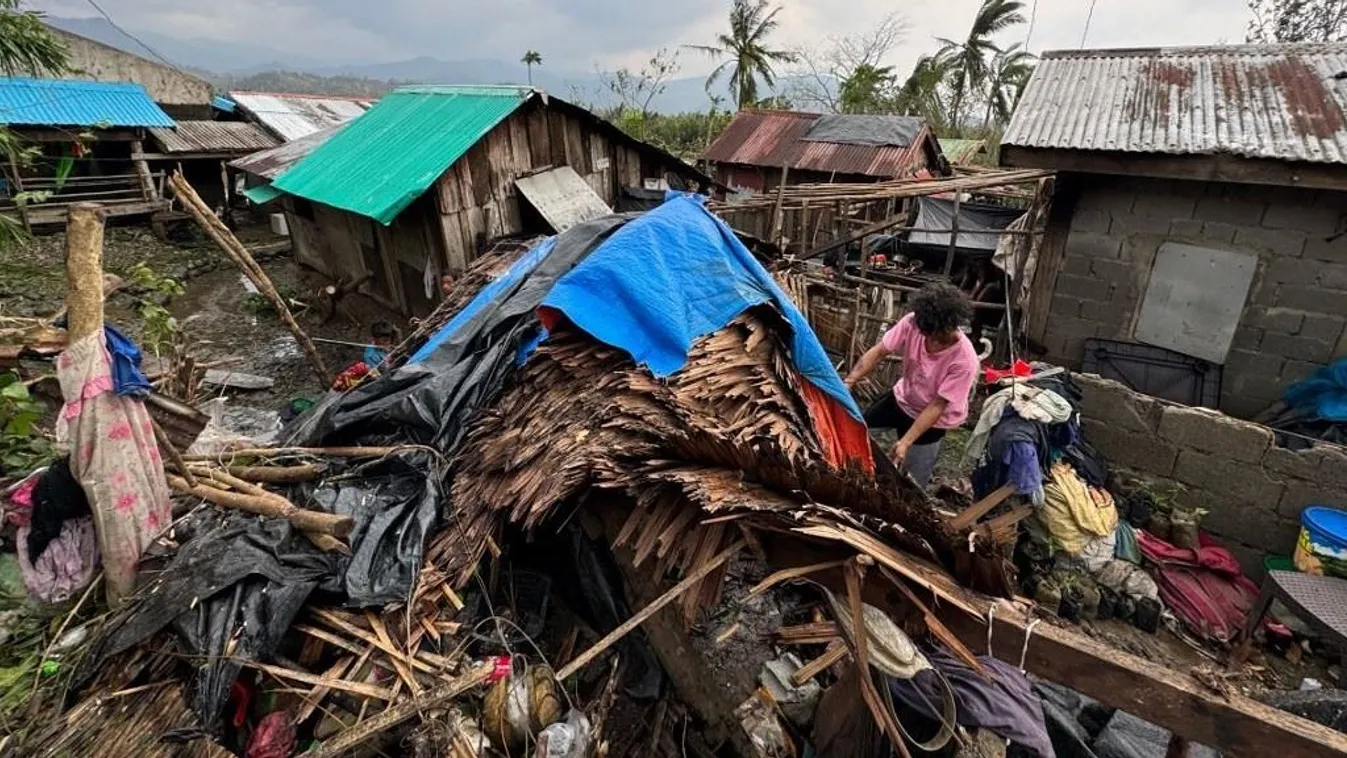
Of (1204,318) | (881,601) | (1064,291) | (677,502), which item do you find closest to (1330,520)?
(1204,318)

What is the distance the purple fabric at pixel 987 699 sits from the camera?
2492 millimetres

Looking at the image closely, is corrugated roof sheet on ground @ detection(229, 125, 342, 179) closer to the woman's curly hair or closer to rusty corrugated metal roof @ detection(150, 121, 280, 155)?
rusty corrugated metal roof @ detection(150, 121, 280, 155)

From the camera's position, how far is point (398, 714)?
2877 mm

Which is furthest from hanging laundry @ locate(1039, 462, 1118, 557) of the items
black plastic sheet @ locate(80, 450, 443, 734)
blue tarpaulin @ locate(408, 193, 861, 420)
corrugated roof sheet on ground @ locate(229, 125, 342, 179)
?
corrugated roof sheet on ground @ locate(229, 125, 342, 179)

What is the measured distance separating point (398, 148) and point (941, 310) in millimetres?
10149

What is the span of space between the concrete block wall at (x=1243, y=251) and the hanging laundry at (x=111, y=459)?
337 inches

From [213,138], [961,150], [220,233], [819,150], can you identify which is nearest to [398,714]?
[220,233]

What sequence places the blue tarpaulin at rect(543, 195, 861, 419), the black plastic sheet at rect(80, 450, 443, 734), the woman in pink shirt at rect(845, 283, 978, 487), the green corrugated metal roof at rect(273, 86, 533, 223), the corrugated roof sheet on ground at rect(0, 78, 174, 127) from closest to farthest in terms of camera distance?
the black plastic sheet at rect(80, 450, 443, 734) → the blue tarpaulin at rect(543, 195, 861, 419) → the woman in pink shirt at rect(845, 283, 978, 487) → the green corrugated metal roof at rect(273, 86, 533, 223) → the corrugated roof sheet on ground at rect(0, 78, 174, 127)

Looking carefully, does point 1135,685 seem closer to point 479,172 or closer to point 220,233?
point 220,233

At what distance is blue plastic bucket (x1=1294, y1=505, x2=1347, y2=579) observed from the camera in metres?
4.75

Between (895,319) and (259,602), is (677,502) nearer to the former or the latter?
(259,602)

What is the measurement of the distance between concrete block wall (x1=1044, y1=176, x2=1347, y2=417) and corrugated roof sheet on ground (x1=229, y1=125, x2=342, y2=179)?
14.3 meters

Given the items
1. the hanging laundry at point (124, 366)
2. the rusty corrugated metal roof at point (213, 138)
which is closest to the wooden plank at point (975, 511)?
the hanging laundry at point (124, 366)

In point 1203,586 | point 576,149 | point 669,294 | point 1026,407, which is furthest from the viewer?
point 576,149
